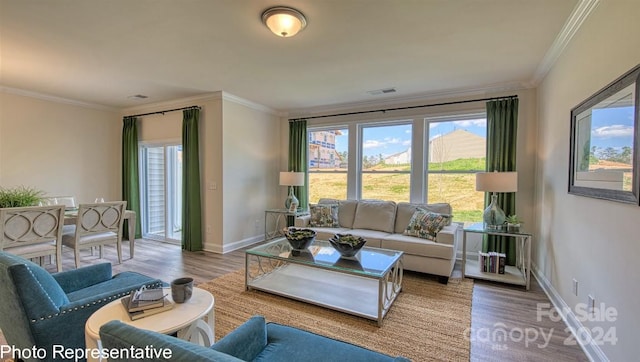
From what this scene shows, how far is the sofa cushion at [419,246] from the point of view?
3.37 m

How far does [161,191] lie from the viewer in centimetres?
→ 551

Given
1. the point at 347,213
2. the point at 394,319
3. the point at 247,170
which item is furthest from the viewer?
the point at 247,170

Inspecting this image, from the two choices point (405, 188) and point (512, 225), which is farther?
point (405, 188)

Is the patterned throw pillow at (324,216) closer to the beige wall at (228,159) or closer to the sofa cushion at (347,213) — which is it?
the sofa cushion at (347,213)

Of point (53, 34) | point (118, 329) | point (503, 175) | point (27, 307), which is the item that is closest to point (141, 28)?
point (53, 34)

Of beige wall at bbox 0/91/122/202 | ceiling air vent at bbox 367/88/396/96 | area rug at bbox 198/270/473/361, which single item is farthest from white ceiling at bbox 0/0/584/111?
area rug at bbox 198/270/473/361

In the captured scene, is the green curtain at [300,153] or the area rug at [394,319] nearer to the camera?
the area rug at [394,319]

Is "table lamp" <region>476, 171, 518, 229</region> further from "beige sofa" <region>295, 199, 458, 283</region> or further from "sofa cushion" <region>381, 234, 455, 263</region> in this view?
"sofa cushion" <region>381, 234, 455, 263</region>

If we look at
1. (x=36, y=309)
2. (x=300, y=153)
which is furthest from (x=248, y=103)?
(x=36, y=309)

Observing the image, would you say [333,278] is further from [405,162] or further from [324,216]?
[405,162]

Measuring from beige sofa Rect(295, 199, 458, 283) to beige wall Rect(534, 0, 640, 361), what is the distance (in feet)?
3.37

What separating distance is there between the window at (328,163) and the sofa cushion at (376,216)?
93cm

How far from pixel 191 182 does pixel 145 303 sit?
11.7 ft

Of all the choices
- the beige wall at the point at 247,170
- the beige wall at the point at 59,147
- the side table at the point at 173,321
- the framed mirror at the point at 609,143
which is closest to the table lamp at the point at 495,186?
the framed mirror at the point at 609,143
